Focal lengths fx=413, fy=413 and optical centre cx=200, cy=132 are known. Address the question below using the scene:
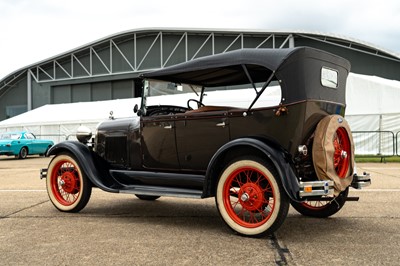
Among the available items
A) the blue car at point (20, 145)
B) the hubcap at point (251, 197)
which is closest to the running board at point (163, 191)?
the hubcap at point (251, 197)

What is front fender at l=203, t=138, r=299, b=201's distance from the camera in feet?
12.5

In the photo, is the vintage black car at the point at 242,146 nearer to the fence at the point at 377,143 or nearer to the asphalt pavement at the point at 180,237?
the asphalt pavement at the point at 180,237

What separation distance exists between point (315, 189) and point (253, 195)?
61 centimetres

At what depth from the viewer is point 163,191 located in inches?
187

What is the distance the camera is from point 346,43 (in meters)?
28.4

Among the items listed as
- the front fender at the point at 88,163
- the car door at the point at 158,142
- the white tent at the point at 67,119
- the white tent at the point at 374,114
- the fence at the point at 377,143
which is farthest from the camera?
the white tent at the point at 67,119

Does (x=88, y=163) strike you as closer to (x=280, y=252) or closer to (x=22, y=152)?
(x=280, y=252)

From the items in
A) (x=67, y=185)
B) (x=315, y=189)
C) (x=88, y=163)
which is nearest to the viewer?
(x=315, y=189)

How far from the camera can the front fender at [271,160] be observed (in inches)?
150

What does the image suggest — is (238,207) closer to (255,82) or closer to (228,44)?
(255,82)

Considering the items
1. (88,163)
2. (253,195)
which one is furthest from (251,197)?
(88,163)

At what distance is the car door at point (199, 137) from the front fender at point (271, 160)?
299 millimetres

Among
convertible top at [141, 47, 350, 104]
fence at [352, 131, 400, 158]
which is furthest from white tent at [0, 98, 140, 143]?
convertible top at [141, 47, 350, 104]

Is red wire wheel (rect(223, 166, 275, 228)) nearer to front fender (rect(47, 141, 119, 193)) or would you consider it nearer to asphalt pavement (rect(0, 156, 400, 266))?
asphalt pavement (rect(0, 156, 400, 266))
